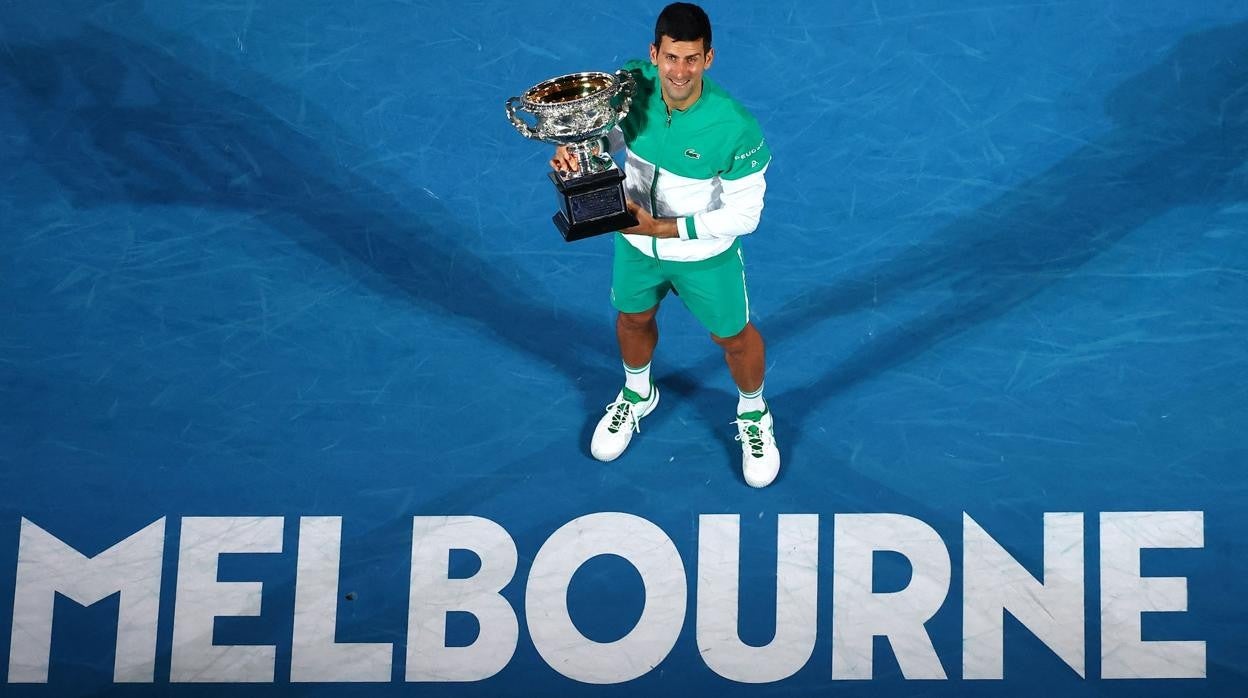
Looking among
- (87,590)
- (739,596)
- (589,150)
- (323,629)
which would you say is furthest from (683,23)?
(87,590)

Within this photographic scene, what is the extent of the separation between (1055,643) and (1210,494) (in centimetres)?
94

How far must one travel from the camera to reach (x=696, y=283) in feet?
19.9

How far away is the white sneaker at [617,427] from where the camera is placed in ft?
22.4

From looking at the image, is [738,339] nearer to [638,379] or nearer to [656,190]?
[638,379]

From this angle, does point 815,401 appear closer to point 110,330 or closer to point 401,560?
point 401,560

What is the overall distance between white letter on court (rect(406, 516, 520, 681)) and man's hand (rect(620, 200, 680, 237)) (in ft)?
5.26

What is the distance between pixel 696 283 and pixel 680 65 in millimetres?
959

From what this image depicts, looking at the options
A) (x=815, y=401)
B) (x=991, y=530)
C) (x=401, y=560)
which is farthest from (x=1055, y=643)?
(x=401, y=560)

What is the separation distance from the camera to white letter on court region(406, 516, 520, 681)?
6.51 meters

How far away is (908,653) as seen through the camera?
6.46 metres

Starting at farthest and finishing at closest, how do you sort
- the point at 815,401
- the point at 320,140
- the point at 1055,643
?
the point at 320,140, the point at 815,401, the point at 1055,643

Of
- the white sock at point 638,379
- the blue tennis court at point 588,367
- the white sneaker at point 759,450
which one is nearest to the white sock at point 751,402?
the white sneaker at point 759,450

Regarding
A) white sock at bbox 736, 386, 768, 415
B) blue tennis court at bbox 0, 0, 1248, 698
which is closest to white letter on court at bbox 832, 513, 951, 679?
blue tennis court at bbox 0, 0, 1248, 698

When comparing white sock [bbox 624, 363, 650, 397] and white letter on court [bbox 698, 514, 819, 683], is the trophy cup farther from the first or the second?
white letter on court [bbox 698, 514, 819, 683]
